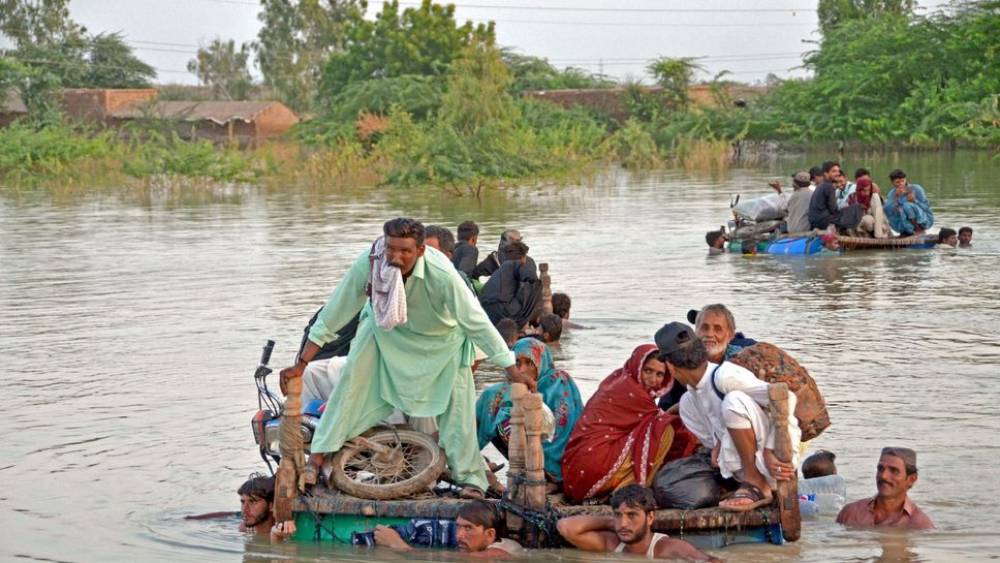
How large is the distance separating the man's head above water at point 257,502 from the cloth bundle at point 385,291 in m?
1.08

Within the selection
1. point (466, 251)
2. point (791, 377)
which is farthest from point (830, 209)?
point (791, 377)

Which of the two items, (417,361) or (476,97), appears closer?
(417,361)

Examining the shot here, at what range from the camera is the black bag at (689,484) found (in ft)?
23.7

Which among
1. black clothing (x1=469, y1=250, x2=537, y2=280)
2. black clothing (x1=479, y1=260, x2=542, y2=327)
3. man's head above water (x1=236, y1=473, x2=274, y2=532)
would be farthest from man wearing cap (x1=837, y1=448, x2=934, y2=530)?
black clothing (x1=469, y1=250, x2=537, y2=280)

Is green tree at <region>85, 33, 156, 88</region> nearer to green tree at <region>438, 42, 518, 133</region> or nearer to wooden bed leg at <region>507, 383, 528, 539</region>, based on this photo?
green tree at <region>438, 42, 518, 133</region>

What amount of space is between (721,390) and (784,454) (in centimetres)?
38

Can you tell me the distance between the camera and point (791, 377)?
7336mm

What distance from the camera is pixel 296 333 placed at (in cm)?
1489

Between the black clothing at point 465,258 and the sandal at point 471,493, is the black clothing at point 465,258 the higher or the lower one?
the higher one

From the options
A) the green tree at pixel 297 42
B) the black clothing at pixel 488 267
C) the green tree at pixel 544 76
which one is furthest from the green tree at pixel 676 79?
the black clothing at pixel 488 267

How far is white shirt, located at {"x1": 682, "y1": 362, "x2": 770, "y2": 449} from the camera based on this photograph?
7.07 metres

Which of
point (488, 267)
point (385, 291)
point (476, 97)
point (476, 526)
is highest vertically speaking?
point (476, 97)

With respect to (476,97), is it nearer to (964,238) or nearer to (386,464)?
(964,238)

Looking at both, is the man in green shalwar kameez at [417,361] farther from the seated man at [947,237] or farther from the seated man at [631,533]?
the seated man at [947,237]
